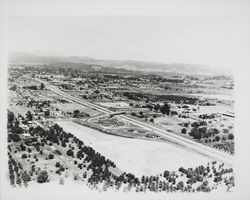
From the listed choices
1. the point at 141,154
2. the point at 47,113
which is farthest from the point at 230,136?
the point at 47,113

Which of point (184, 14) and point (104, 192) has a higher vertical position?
point (184, 14)

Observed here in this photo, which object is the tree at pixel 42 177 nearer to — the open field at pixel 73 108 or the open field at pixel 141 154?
the open field at pixel 141 154

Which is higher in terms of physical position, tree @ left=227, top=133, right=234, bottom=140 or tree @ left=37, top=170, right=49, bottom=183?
tree @ left=227, top=133, right=234, bottom=140

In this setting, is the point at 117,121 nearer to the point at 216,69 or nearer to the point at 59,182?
the point at 59,182

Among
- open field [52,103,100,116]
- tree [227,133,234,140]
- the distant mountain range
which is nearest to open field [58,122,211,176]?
open field [52,103,100,116]

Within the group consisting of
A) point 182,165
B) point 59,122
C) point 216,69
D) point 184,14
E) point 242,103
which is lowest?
point 182,165

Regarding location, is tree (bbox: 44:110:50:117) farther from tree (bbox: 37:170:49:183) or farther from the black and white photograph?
tree (bbox: 37:170:49:183)

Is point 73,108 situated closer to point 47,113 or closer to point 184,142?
point 47,113

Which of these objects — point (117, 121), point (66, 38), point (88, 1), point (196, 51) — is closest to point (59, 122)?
point (117, 121)
